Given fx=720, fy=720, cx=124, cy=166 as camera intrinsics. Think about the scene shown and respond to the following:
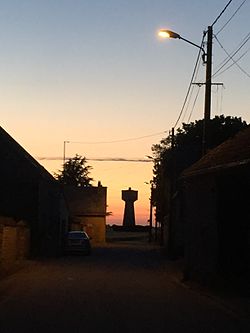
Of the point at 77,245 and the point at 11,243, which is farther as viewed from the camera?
the point at 77,245

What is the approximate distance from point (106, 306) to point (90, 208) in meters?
72.4

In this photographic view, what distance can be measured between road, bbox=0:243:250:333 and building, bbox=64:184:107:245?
5868cm

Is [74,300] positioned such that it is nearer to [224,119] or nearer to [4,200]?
[4,200]

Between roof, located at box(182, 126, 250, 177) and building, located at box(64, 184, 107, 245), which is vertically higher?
building, located at box(64, 184, 107, 245)

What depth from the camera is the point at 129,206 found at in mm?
126750

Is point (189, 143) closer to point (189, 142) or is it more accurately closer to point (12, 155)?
point (189, 142)

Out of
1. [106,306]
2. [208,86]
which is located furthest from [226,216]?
[106,306]

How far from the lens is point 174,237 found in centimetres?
4906

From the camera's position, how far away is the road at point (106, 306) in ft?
43.2

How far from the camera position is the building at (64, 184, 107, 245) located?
→ 86.4 meters

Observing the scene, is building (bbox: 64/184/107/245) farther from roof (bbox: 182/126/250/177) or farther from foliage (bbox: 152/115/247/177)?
roof (bbox: 182/126/250/177)

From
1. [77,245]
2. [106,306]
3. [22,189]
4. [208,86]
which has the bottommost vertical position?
[106,306]

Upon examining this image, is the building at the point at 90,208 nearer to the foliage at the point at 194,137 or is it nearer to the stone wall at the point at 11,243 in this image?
the foliage at the point at 194,137

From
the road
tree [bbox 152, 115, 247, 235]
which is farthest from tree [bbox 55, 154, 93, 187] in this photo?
the road
